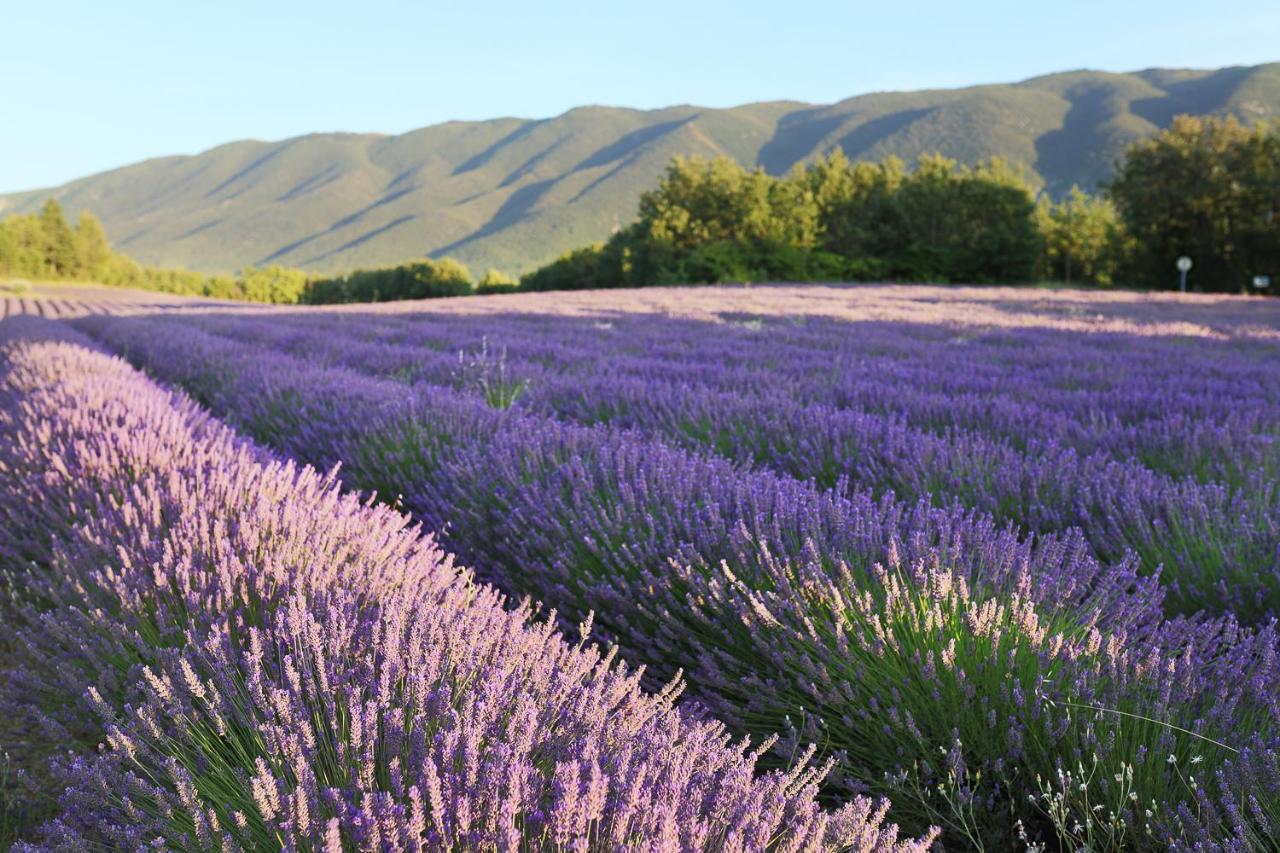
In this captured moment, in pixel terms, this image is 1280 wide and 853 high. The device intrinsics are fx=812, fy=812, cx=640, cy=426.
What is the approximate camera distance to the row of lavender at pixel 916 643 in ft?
3.83

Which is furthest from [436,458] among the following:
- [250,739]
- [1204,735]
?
[1204,735]

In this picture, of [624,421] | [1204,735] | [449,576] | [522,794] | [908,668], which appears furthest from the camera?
[624,421]

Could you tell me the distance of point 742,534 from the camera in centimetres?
→ 175

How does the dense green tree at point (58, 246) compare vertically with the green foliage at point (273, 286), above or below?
above

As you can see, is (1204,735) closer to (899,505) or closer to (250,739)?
(899,505)

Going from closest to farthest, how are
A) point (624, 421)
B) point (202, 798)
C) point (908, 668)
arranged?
point (202, 798)
point (908, 668)
point (624, 421)

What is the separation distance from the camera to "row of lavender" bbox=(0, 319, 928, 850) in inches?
32.0

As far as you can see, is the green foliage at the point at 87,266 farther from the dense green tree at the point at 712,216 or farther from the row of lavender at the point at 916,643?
the row of lavender at the point at 916,643

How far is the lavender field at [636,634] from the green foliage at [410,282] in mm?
40536

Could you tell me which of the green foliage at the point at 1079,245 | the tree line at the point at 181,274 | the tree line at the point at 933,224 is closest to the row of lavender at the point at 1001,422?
the tree line at the point at 933,224

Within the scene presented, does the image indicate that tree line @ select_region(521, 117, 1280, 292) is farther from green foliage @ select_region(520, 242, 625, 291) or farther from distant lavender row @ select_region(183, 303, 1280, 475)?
distant lavender row @ select_region(183, 303, 1280, 475)

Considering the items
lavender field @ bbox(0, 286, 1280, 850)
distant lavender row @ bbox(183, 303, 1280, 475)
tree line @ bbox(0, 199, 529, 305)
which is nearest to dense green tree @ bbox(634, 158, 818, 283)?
tree line @ bbox(0, 199, 529, 305)

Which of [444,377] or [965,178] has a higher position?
[965,178]

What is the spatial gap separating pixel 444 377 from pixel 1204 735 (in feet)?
15.1
